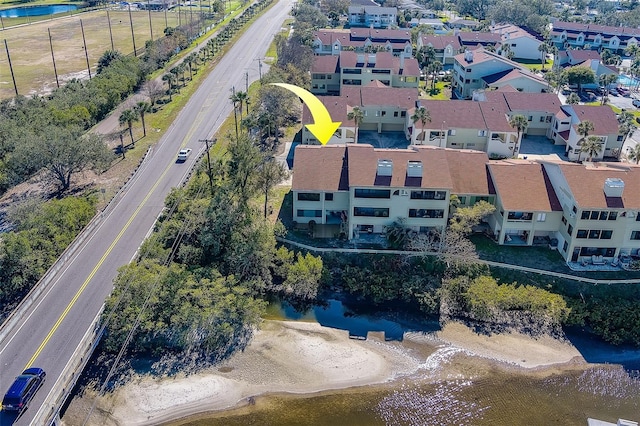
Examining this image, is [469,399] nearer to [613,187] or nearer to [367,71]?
[613,187]

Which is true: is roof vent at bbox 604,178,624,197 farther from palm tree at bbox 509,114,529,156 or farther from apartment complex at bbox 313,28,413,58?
apartment complex at bbox 313,28,413,58

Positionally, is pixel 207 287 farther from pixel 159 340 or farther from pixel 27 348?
pixel 27 348

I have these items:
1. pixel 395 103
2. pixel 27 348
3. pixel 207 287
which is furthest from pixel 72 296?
pixel 395 103

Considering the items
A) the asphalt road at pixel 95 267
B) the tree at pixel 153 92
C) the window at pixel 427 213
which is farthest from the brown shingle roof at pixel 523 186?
the tree at pixel 153 92

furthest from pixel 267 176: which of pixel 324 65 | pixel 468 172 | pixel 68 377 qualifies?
pixel 324 65

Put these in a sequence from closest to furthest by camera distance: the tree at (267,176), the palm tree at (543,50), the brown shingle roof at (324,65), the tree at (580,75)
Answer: the tree at (267,176), the brown shingle roof at (324,65), the tree at (580,75), the palm tree at (543,50)

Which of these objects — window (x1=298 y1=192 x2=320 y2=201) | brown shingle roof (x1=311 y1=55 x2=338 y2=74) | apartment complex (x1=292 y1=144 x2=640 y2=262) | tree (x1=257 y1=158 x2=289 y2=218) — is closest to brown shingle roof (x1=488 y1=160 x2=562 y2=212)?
apartment complex (x1=292 y1=144 x2=640 y2=262)

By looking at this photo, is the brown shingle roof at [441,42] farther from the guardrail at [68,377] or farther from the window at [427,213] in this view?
the guardrail at [68,377]
